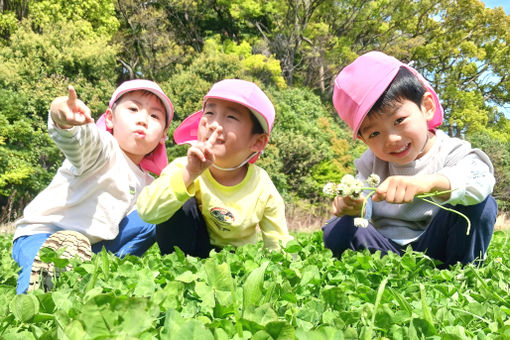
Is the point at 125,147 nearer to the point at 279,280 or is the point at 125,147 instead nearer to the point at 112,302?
the point at 279,280

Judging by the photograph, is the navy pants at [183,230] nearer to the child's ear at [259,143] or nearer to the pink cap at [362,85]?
the child's ear at [259,143]

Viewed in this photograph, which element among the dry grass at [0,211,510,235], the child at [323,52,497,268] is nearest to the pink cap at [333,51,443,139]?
the child at [323,52,497,268]

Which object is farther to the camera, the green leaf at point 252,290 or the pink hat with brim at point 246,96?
the pink hat with brim at point 246,96

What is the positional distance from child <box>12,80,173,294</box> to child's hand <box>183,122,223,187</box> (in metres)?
0.55

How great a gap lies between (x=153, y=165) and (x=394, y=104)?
1.73 m

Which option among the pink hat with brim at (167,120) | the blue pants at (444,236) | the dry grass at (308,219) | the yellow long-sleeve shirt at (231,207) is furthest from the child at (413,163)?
the dry grass at (308,219)

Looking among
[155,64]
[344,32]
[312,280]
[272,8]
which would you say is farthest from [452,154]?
[344,32]

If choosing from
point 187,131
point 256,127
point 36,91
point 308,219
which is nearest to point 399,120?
point 256,127

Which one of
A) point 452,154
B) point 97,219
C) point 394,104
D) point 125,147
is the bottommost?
point 97,219

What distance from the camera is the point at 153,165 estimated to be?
3211mm

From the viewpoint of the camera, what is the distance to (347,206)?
2309mm

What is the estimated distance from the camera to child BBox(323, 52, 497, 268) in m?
2.25

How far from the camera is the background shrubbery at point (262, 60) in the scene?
13.7 metres

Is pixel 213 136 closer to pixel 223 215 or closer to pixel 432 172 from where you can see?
pixel 223 215
